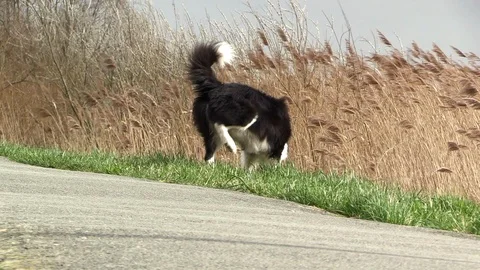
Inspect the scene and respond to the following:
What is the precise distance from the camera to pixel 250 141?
11680mm

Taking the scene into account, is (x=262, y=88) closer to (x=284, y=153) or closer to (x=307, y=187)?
(x=284, y=153)

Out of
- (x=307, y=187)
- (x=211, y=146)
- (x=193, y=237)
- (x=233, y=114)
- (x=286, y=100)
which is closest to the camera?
(x=193, y=237)

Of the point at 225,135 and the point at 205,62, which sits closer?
the point at 225,135

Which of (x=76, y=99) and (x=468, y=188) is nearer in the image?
(x=468, y=188)

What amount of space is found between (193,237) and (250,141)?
681 centimetres

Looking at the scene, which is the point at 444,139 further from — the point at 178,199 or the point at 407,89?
the point at 178,199

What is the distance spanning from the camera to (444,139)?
1140 cm

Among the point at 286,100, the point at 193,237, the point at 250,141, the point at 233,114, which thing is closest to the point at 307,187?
the point at 233,114

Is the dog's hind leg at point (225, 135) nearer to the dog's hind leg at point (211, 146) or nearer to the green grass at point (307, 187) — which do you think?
the dog's hind leg at point (211, 146)

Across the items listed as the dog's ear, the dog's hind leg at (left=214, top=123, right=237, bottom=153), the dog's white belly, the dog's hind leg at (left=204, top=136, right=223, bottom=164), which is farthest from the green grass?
the dog's ear

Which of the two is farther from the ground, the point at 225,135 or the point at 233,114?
the point at 233,114

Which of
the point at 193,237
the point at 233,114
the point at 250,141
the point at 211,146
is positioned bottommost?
the point at 193,237

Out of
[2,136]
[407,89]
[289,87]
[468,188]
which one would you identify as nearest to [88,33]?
[2,136]

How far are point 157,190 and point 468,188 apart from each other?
3.35 meters
